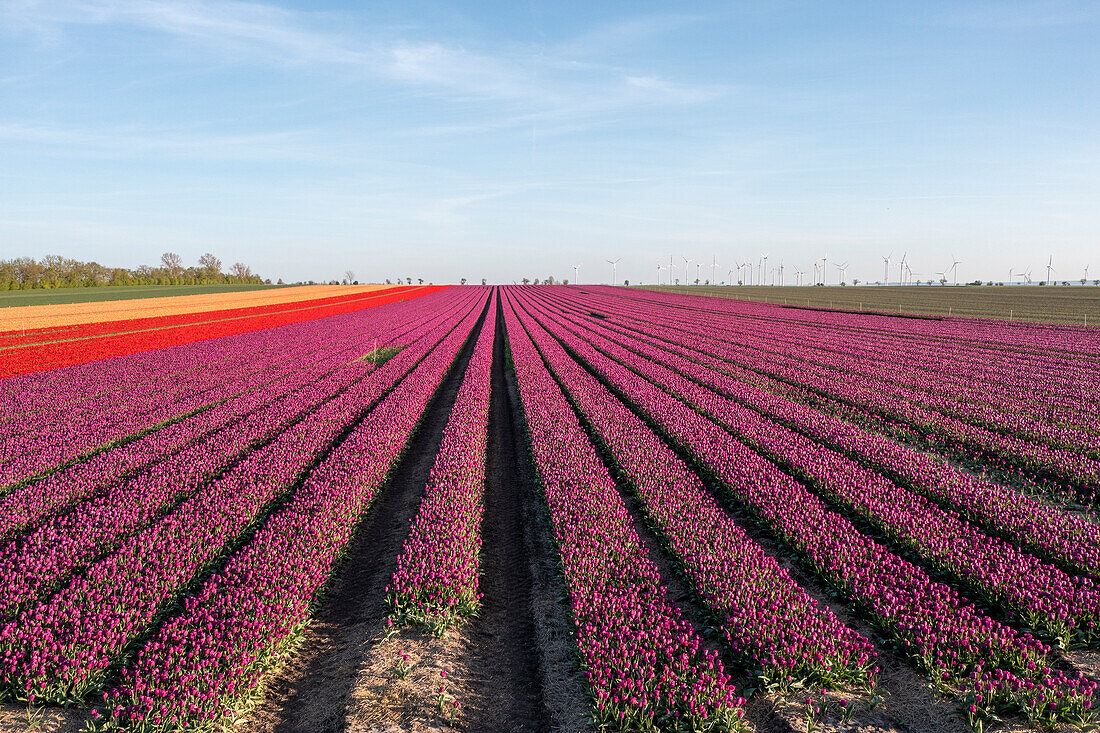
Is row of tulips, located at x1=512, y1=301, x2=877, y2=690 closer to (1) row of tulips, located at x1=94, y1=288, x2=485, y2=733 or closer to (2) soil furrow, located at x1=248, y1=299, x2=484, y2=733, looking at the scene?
(2) soil furrow, located at x1=248, y1=299, x2=484, y2=733

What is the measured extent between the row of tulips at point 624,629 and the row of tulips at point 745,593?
0.45 m

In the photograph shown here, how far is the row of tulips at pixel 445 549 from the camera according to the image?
6414 millimetres

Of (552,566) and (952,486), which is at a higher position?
(952,486)

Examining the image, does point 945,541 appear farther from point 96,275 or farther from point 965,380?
point 96,275

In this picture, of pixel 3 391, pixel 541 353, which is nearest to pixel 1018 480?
pixel 541 353

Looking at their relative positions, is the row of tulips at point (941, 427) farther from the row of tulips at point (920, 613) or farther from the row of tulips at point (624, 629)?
the row of tulips at point (624, 629)

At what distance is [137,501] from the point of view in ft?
28.6

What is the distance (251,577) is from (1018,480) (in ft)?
44.4

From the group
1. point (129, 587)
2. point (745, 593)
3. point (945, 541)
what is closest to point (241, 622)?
point (129, 587)

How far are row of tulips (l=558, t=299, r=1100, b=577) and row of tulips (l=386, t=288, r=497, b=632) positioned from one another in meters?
7.76

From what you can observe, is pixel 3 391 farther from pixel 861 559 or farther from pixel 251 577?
pixel 861 559

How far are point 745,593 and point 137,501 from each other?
9.42 meters

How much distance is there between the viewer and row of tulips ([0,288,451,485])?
1155 centimetres

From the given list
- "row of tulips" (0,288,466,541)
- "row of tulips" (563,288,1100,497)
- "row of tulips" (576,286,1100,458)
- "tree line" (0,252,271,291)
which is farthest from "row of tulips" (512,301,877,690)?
"tree line" (0,252,271,291)
